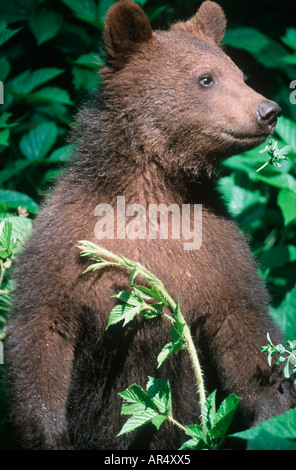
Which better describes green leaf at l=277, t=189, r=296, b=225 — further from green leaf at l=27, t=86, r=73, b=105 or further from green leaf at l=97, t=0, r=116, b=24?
green leaf at l=97, t=0, r=116, b=24

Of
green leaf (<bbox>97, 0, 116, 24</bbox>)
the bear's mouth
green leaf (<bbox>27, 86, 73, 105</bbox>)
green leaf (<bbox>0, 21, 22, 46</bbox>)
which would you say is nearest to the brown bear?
the bear's mouth

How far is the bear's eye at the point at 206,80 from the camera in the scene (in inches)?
127

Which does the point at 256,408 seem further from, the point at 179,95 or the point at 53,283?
the point at 179,95

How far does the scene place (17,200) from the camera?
4227 mm

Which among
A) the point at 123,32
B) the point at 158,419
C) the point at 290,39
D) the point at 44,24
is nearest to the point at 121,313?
the point at 158,419

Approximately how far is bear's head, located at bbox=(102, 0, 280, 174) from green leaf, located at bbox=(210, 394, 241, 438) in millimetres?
1182

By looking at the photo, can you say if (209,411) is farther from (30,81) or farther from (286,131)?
(30,81)

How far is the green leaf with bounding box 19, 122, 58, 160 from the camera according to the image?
485 cm

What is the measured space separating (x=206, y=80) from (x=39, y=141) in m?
1.98

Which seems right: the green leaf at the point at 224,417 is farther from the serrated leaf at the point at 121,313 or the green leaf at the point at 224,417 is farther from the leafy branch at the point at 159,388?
the serrated leaf at the point at 121,313

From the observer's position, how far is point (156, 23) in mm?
5941

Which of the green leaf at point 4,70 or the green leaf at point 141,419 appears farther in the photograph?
the green leaf at point 4,70

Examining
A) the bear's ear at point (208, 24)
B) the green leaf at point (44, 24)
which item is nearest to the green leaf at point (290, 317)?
the bear's ear at point (208, 24)

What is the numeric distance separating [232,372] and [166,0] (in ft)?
12.2
